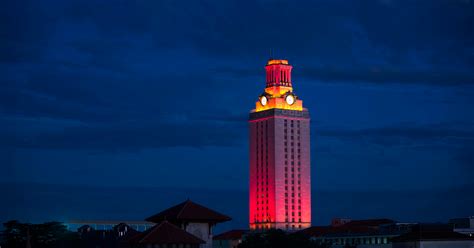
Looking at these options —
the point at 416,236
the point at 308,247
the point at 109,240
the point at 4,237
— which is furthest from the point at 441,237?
the point at 4,237

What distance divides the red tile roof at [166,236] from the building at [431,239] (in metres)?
61.1

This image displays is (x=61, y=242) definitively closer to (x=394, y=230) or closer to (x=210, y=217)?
(x=210, y=217)

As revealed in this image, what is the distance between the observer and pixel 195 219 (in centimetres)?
12038

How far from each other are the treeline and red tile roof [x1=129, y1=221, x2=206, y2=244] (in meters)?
43.4

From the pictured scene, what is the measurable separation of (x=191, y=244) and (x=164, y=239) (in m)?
3.39

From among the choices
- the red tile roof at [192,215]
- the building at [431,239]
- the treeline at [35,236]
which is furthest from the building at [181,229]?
the building at [431,239]

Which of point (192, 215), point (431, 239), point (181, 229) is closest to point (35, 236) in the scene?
point (192, 215)

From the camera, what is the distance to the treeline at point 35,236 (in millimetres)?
154875

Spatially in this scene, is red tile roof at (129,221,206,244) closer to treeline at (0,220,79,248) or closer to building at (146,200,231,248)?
building at (146,200,231,248)

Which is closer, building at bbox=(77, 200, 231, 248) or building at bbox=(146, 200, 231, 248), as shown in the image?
building at bbox=(77, 200, 231, 248)

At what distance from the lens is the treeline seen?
154875 millimetres

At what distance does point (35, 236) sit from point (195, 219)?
44850mm

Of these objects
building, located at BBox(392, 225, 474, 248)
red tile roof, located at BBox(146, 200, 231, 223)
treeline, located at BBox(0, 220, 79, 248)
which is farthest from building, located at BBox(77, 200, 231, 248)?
building, located at BBox(392, 225, 474, 248)

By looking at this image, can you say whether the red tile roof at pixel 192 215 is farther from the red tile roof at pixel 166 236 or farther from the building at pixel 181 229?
the red tile roof at pixel 166 236
